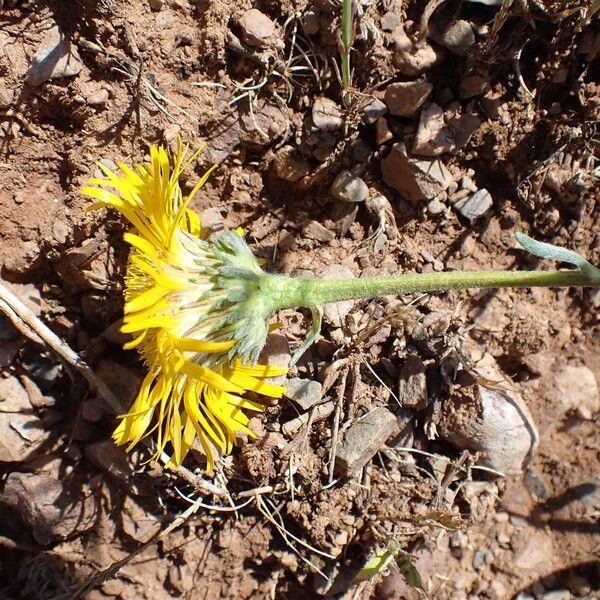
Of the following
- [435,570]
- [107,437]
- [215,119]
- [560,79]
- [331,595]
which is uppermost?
[215,119]

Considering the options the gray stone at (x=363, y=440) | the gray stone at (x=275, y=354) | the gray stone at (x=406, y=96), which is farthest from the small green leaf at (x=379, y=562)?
the gray stone at (x=406, y=96)

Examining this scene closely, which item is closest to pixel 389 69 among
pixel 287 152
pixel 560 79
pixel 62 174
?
pixel 287 152

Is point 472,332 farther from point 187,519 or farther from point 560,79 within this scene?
point 187,519

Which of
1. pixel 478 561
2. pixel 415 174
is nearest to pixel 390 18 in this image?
pixel 415 174

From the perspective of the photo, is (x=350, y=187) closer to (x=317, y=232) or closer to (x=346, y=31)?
(x=317, y=232)

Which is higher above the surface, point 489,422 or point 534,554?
point 489,422

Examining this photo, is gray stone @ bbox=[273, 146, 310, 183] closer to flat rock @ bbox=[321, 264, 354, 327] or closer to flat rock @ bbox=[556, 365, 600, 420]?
flat rock @ bbox=[321, 264, 354, 327]

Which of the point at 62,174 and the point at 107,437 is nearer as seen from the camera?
the point at 62,174

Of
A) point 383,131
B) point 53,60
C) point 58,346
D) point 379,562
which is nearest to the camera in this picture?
point 53,60
